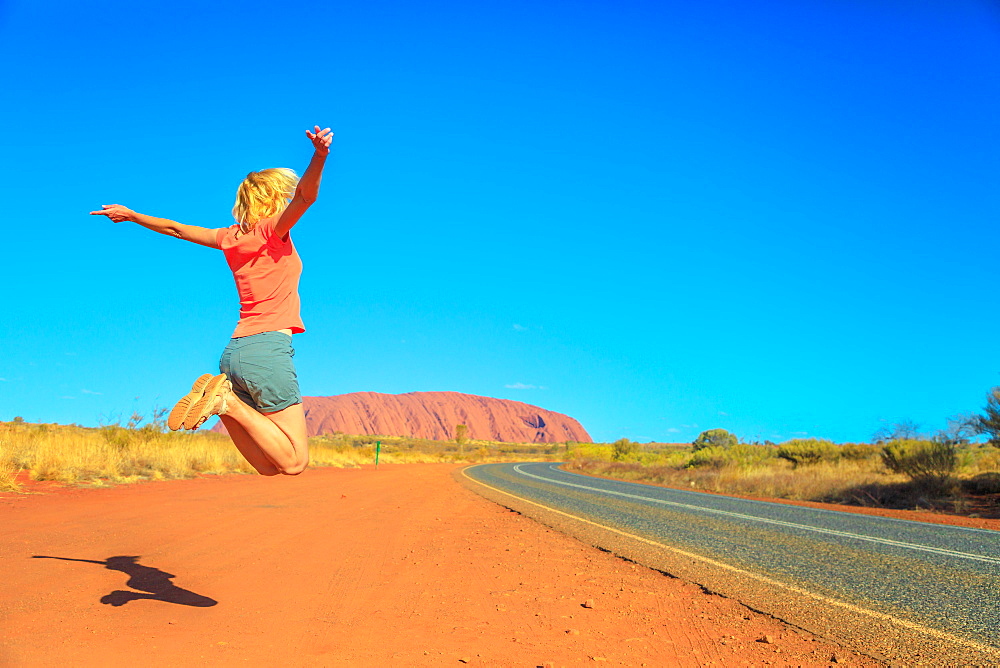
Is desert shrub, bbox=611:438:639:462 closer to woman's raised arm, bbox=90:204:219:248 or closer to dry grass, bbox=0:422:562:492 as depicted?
dry grass, bbox=0:422:562:492

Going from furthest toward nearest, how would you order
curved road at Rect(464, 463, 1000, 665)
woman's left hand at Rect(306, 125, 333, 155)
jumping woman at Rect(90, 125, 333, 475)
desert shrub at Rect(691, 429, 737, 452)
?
1. desert shrub at Rect(691, 429, 737, 452)
2. curved road at Rect(464, 463, 1000, 665)
3. jumping woman at Rect(90, 125, 333, 475)
4. woman's left hand at Rect(306, 125, 333, 155)

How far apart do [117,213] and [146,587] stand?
112 inches

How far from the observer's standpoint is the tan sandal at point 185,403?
3658mm

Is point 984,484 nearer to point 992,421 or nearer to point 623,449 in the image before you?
point 992,421

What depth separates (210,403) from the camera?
3572mm

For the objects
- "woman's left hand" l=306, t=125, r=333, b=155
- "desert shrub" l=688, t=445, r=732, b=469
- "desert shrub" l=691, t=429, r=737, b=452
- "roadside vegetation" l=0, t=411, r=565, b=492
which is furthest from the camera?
"desert shrub" l=691, t=429, r=737, b=452

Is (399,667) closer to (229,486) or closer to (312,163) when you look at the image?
(312,163)

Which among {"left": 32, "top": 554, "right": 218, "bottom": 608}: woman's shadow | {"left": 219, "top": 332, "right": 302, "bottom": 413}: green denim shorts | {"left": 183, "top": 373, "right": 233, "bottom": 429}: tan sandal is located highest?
{"left": 219, "top": 332, "right": 302, "bottom": 413}: green denim shorts

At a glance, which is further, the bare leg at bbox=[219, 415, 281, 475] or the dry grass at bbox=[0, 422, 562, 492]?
the dry grass at bbox=[0, 422, 562, 492]

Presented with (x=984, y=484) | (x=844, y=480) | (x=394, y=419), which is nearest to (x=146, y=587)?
(x=844, y=480)

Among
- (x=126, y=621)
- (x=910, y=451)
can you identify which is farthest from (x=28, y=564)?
(x=910, y=451)

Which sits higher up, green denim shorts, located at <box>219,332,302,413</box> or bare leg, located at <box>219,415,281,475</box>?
green denim shorts, located at <box>219,332,302,413</box>

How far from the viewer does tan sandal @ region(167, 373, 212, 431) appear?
3.66m

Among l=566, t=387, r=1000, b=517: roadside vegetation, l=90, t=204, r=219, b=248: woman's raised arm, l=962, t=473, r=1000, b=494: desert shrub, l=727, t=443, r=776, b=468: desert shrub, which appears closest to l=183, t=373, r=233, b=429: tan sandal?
l=90, t=204, r=219, b=248: woman's raised arm
